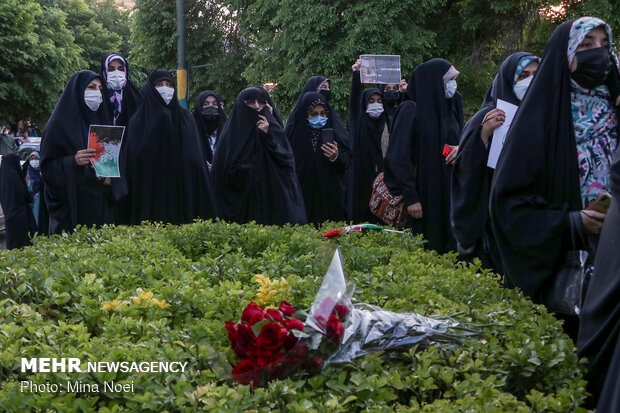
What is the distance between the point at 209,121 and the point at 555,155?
6.92m

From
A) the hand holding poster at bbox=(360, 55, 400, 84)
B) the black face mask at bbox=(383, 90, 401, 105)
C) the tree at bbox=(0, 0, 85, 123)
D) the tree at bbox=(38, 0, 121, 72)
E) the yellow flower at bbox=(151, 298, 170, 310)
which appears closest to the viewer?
the yellow flower at bbox=(151, 298, 170, 310)

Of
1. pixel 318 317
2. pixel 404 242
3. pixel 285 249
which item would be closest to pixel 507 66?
pixel 404 242

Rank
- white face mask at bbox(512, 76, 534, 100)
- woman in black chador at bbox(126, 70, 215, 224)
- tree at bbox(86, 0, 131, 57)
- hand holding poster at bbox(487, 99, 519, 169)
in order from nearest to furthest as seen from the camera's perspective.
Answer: hand holding poster at bbox(487, 99, 519, 169) < white face mask at bbox(512, 76, 534, 100) < woman in black chador at bbox(126, 70, 215, 224) < tree at bbox(86, 0, 131, 57)

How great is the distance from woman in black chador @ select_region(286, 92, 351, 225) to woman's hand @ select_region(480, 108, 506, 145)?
4288mm

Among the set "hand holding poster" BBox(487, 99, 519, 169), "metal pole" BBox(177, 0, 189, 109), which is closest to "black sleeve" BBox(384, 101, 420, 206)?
"hand holding poster" BBox(487, 99, 519, 169)

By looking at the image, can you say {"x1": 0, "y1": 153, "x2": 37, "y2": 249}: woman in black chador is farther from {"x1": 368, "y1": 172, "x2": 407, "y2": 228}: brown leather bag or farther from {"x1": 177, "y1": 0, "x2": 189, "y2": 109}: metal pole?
{"x1": 177, "y1": 0, "x2": 189, "y2": 109}: metal pole

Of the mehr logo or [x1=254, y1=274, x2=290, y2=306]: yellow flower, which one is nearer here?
the mehr logo

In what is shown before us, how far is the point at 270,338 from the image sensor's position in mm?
2283

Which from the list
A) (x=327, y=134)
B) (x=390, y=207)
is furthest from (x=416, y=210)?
(x=327, y=134)

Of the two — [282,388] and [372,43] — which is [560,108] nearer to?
[282,388]

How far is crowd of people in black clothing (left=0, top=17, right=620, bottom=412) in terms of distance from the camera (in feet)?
11.3

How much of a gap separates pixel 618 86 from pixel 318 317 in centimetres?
217

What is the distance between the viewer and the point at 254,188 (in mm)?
8672

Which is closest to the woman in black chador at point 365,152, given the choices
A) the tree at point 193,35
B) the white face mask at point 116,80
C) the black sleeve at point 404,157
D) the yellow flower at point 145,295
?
the black sleeve at point 404,157
